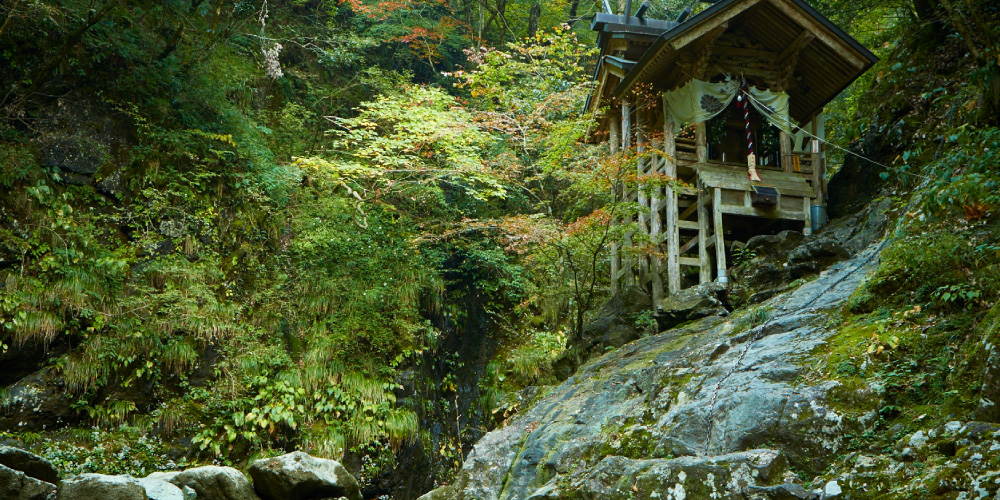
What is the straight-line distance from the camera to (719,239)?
1138 cm

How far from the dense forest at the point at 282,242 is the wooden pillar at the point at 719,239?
378 millimetres

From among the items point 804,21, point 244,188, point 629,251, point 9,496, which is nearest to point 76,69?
point 244,188

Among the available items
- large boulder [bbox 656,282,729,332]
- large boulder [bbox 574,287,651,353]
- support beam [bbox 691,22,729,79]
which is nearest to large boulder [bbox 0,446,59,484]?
large boulder [bbox 574,287,651,353]

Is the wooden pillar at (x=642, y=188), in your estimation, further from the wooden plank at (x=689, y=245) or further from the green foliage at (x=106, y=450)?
the green foliage at (x=106, y=450)

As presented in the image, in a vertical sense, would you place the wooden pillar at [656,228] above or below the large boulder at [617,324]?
above

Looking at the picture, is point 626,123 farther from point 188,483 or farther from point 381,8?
point 188,483

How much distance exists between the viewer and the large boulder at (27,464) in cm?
657

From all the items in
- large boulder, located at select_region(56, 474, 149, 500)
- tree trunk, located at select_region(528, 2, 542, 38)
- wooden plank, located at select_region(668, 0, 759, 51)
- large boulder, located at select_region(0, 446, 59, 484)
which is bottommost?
large boulder, located at select_region(56, 474, 149, 500)

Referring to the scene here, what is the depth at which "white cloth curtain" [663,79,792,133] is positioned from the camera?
12.2 metres

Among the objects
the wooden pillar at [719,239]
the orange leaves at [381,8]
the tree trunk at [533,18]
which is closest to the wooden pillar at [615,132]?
the wooden pillar at [719,239]

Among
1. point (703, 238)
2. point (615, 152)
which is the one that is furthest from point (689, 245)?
point (615, 152)

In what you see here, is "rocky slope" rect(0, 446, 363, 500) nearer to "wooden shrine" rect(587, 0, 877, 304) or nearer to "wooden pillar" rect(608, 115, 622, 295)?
"wooden shrine" rect(587, 0, 877, 304)

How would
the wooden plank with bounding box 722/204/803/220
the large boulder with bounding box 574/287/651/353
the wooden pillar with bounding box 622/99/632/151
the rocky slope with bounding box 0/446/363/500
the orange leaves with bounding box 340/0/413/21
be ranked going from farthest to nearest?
1. the orange leaves with bounding box 340/0/413/21
2. the wooden pillar with bounding box 622/99/632/151
3. the wooden plank with bounding box 722/204/803/220
4. the large boulder with bounding box 574/287/651/353
5. the rocky slope with bounding box 0/446/363/500

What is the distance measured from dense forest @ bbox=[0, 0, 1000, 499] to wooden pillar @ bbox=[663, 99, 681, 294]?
1225 mm
